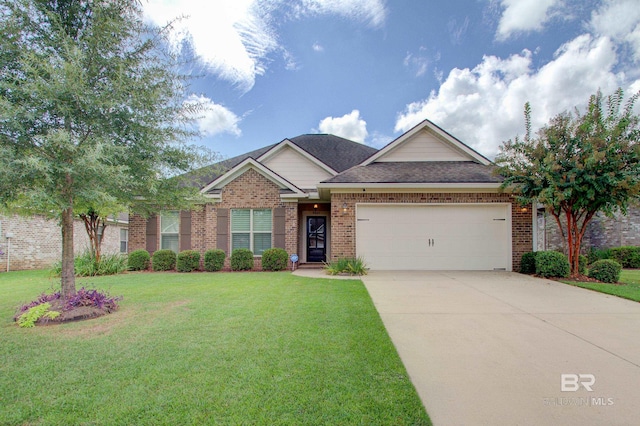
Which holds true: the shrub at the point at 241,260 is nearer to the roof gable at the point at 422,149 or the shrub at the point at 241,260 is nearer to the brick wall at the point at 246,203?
the brick wall at the point at 246,203

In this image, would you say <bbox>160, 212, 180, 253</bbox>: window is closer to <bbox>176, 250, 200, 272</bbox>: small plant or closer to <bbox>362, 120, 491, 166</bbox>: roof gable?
<bbox>176, 250, 200, 272</bbox>: small plant

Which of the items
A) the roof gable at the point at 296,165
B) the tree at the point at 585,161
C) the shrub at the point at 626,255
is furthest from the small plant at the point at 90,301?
the shrub at the point at 626,255

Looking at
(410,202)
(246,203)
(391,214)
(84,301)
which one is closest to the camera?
(84,301)

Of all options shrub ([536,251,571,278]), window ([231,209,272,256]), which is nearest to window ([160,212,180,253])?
window ([231,209,272,256])

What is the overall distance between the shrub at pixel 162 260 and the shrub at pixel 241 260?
243 cm

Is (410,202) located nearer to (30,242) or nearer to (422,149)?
(422,149)

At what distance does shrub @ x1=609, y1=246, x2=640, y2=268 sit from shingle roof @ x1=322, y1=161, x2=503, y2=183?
806 centimetres

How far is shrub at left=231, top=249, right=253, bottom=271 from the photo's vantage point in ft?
37.8

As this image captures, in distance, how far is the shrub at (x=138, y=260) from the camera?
1183 cm

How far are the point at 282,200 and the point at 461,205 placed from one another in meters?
6.58

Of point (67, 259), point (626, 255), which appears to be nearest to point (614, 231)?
point (626, 255)

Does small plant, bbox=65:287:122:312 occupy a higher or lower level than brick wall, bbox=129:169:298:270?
lower

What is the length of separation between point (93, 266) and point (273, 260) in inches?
249

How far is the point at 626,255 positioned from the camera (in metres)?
13.7
